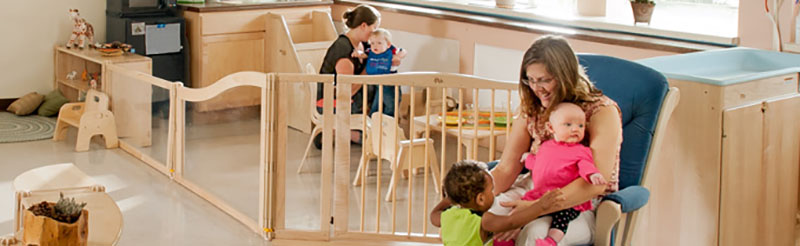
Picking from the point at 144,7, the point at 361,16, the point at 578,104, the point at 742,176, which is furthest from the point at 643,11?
the point at 144,7

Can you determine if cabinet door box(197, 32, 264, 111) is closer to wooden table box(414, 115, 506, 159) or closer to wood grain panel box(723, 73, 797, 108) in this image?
wooden table box(414, 115, 506, 159)

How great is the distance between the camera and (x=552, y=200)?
8.77 ft

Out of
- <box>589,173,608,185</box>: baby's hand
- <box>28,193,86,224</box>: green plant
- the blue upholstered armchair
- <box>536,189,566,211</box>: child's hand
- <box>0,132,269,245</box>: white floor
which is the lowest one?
<box>0,132,269,245</box>: white floor

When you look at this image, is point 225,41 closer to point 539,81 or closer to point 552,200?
point 539,81

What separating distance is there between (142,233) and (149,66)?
1997mm

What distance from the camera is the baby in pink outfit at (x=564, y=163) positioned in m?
2.69

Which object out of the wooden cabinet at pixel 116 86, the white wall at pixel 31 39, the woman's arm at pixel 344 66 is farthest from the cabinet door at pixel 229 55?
the woman's arm at pixel 344 66

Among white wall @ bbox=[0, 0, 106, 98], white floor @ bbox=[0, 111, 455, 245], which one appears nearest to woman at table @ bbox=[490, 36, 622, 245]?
white floor @ bbox=[0, 111, 455, 245]

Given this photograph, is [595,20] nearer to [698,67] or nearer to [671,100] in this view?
[698,67]

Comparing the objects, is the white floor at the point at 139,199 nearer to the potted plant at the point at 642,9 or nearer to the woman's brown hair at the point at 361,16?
the woman's brown hair at the point at 361,16

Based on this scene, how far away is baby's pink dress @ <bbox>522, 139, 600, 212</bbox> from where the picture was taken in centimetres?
270

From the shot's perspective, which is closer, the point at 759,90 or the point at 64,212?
the point at 64,212

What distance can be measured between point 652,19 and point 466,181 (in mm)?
2598

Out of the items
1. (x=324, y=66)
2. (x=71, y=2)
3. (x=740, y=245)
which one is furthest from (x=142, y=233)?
(x=71, y=2)
